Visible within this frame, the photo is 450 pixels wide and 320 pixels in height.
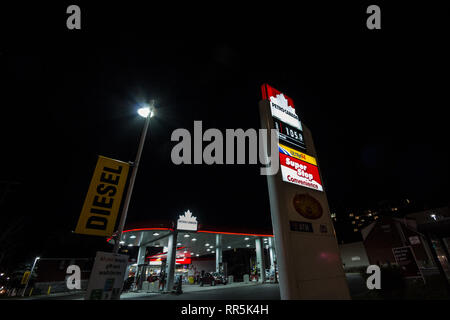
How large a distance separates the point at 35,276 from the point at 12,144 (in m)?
16.6

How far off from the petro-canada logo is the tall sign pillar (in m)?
11.2

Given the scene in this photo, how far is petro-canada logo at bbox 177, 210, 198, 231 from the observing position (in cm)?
1490

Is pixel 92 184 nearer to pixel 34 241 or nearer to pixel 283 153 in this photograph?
pixel 283 153

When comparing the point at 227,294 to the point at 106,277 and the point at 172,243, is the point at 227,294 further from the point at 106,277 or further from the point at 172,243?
the point at 106,277

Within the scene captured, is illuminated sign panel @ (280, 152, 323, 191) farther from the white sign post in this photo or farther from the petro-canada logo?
the petro-canada logo

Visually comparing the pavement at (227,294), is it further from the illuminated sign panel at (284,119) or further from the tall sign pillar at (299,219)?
the illuminated sign panel at (284,119)

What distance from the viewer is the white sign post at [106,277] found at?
3950 mm

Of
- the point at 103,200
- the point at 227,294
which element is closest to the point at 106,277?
the point at 103,200

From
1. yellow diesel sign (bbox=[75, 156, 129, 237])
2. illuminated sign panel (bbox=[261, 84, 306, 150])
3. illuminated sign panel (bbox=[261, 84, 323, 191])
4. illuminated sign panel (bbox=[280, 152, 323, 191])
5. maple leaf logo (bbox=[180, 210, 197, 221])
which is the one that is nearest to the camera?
yellow diesel sign (bbox=[75, 156, 129, 237])

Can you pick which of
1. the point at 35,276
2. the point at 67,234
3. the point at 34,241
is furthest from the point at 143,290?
the point at 34,241

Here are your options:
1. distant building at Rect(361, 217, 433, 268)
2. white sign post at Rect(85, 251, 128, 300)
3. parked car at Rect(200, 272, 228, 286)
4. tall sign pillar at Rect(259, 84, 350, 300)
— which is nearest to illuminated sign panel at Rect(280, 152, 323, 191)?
tall sign pillar at Rect(259, 84, 350, 300)

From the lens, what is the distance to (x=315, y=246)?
5.07 meters

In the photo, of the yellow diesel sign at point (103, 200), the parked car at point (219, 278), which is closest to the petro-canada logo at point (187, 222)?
the parked car at point (219, 278)

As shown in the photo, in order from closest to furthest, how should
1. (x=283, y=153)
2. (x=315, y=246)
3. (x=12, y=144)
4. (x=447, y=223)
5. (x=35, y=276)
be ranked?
(x=315, y=246) → (x=283, y=153) → (x=447, y=223) → (x=12, y=144) → (x=35, y=276)
